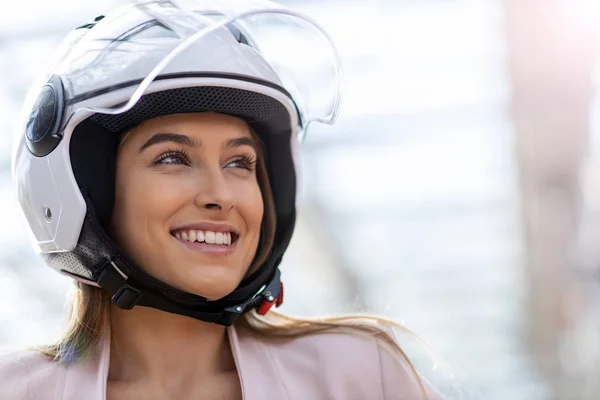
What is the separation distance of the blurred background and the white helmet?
2.65 metres

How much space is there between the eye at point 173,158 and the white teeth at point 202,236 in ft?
0.65

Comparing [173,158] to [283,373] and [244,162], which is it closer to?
[244,162]

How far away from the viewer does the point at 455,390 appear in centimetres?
353

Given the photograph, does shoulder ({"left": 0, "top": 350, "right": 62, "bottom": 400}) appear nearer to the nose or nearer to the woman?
the woman

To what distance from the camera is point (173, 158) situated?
11.1 ft

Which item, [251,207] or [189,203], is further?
[251,207]

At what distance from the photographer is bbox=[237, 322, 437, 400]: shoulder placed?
3396 millimetres

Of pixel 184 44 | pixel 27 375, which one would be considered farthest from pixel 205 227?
pixel 27 375

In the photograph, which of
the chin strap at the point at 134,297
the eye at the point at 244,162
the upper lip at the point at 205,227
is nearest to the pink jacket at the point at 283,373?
the chin strap at the point at 134,297

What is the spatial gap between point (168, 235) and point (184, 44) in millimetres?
531

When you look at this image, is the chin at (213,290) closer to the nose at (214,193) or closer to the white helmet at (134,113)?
the white helmet at (134,113)

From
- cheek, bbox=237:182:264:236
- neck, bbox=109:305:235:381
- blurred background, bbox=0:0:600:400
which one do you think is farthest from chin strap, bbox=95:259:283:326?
blurred background, bbox=0:0:600:400

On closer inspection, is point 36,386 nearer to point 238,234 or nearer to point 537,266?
point 238,234

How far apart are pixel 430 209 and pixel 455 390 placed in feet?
25.8
